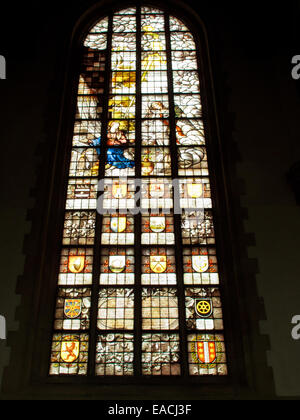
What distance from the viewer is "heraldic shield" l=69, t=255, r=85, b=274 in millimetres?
5608

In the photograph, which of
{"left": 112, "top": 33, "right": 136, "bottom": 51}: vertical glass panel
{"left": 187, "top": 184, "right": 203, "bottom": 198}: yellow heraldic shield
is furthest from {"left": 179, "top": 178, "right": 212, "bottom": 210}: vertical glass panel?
{"left": 112, "top": 33, "right": 136, "bottom": 51}: vertical glass panel

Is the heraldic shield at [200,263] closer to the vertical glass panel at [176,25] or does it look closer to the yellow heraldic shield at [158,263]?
the yellow heraldic shield at [158,263]

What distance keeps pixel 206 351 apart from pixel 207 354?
0.11ft

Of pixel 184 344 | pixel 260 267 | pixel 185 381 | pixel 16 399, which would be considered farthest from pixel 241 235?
pixel 16 399

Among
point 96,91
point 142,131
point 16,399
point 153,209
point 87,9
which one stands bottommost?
point 16,399

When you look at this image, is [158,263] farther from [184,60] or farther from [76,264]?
[184,60]

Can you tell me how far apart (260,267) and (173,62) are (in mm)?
3829

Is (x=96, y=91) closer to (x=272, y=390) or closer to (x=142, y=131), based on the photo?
(x=142, y=131)

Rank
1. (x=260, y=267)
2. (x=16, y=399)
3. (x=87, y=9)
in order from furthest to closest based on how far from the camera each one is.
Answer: (x=87, y=9), (x=260, y=267), (x=16, y=399)

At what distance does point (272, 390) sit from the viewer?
4.70 meters

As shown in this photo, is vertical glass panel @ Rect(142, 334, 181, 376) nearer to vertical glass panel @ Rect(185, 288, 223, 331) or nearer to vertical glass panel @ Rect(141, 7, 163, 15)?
vertical glass panel @ Rect(185, 288, 223, 331)

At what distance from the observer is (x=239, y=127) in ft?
21.6

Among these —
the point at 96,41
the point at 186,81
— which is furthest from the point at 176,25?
the point at 186,81

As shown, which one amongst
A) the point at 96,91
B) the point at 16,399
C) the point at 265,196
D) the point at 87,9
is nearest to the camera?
the point at 16,399
